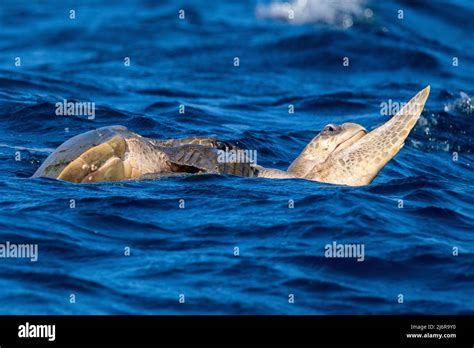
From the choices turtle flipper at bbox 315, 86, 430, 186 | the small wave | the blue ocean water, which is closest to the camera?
the blue ocean water

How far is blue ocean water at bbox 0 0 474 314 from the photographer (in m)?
8.77

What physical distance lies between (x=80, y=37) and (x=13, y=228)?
15.9 m

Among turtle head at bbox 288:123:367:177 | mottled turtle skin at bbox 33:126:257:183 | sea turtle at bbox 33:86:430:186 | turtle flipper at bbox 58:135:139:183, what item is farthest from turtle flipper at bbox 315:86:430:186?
turtle flipper at bbox 58:135:139:183

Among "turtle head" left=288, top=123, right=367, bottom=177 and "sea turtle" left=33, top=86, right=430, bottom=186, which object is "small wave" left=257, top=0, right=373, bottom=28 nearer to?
"turtle head" left=288, top=123, right=367, bottom=177

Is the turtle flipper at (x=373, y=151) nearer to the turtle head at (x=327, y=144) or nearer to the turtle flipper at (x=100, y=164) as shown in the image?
the turtle head at (x=327, y=144)

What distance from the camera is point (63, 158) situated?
11336mm

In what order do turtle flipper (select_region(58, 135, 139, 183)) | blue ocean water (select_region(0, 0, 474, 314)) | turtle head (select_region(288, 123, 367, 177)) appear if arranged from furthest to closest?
1. turtle head (select_region(288, 123, 367, 177))
2. turtle flipper (select_region(58, 135, 139, 183))
3. blue ocean water (select_region(0, 0, 474, 314))

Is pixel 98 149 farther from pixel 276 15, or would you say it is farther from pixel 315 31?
pixel 276 15

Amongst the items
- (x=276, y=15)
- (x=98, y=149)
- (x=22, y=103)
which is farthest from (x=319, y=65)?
(x=98, y=149)

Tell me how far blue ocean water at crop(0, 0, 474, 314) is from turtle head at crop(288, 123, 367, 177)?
1.31 feet

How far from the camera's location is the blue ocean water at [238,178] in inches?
345

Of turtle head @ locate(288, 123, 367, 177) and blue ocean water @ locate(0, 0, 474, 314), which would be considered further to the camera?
turtle head @ locate(288, 123, 367, 177)

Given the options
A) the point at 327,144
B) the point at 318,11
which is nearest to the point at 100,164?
the point at 327,144

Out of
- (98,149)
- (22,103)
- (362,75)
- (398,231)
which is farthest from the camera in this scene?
(362,75)
